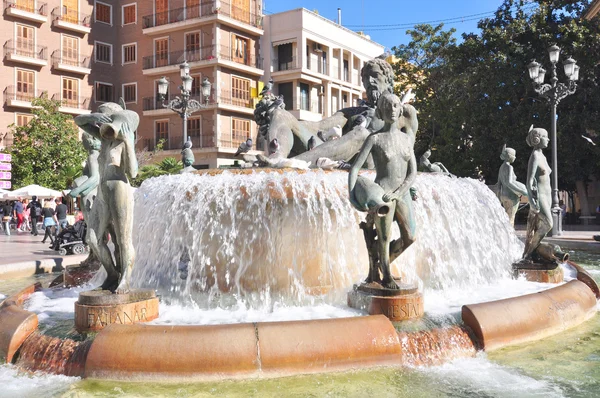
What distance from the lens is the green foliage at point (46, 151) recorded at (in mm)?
30516

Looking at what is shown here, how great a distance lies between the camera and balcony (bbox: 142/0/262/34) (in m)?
38.2

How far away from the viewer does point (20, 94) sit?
1428 inches

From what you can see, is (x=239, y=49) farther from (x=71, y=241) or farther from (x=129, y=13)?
(x=71, y=241)

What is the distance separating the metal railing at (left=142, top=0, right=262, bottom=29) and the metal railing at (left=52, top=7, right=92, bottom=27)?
3.89m

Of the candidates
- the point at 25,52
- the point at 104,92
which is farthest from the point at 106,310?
the point at 104,92

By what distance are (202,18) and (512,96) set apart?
2124 cm

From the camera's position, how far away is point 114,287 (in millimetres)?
4891

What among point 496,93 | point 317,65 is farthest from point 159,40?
point 496,93

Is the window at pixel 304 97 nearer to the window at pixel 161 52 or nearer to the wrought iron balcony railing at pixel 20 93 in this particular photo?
the window at pixel 161 52

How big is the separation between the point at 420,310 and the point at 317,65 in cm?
3834

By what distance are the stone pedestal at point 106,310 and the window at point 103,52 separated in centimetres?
4034

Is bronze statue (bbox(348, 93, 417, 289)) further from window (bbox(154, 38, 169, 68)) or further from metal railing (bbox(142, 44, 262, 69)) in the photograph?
window (bbox(154, 38, 169, 68))

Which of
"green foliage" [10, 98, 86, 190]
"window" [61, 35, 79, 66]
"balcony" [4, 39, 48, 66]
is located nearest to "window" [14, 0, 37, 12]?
"balcony" [4, 39, 48, 66]

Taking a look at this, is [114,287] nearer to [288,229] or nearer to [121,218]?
[121,218]
